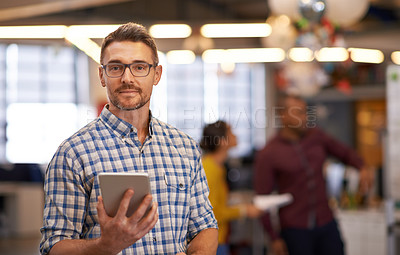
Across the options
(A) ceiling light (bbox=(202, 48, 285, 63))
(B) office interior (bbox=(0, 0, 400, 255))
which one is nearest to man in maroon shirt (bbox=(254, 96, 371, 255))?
(B) office interior (bbox=(0, 0, 400, 255))

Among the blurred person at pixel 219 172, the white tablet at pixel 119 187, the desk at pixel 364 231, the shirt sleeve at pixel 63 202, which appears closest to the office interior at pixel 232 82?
the desk at pixel 364 231

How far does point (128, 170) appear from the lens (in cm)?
171

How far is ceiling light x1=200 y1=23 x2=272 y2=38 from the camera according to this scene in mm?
6743

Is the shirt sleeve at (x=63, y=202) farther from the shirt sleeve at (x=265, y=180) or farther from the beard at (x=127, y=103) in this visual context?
the shirt sleeve at (x=265, y=180)

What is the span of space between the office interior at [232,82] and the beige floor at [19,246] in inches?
0.6

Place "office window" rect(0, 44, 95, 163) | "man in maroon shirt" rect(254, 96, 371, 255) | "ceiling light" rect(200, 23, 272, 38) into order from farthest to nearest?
"office window" rect(0, 44, 95, 163), "ceiling light" rect(200, 23, 272, 38), "man in maroon shirt" rect(254, 96, 371, 255)

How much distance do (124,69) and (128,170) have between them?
0.30 meters

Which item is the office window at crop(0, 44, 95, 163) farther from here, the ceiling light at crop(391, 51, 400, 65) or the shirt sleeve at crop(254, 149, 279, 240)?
the shirt sleeve at crop(254, 149, 279, 240)

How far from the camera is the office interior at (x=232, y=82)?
479 centimetres

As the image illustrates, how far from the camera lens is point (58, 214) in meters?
1.62

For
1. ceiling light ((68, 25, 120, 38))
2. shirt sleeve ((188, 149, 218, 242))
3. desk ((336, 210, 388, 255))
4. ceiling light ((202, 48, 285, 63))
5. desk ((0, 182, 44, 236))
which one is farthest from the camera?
desk ((0, 182, 44, 236))

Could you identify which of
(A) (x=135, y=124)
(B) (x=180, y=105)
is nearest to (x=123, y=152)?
(A) (x=135, y=124)

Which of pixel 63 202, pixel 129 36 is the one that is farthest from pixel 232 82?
pixel 63 202

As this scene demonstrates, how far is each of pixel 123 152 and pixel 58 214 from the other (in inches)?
10.3
